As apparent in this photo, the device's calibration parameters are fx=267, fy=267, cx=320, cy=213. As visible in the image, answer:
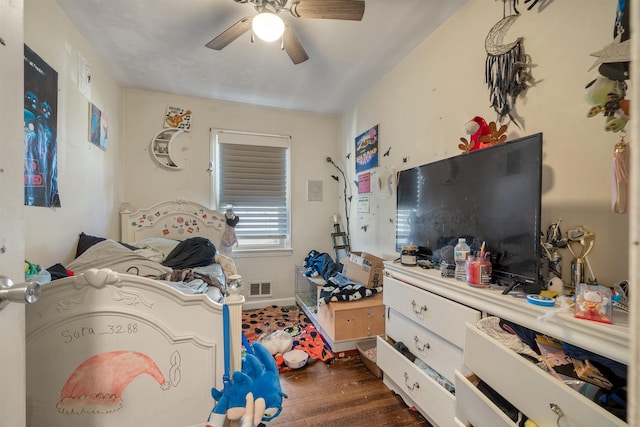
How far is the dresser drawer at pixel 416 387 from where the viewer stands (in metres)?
1.23

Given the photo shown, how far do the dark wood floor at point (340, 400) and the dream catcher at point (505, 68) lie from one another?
1729 millimetres

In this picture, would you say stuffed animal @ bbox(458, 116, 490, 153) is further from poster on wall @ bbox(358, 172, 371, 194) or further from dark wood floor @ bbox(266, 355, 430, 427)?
dark wood floor @ bbox(266, 355, 430, 427)

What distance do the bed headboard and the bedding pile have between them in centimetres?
67

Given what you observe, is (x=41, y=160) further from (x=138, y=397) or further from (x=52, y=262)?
(x=138, y=397)

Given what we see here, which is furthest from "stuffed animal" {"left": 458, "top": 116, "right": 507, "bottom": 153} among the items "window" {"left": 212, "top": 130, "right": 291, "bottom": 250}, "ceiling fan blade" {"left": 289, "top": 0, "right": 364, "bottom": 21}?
"window" {"left": 212, "top": 130, "right": 291, "bottom": 250}

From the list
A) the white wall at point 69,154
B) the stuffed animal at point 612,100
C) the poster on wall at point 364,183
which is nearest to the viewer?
the stuffed animal at point 612,100

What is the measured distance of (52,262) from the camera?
5.28 feet

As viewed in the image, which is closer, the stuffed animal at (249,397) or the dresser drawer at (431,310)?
the stuffed animal at (249,397)

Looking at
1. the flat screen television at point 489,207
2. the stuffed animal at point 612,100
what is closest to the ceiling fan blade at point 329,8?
the flat screen television at point 489,207

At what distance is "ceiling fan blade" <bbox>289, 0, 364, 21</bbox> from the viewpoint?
1354 millimetres

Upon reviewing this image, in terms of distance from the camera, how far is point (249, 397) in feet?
3.41

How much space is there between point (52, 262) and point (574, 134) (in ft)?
9.21

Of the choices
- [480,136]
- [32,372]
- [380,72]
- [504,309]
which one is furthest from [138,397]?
[380,72]

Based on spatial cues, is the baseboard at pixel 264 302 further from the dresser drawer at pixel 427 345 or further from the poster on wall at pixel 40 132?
the poster on wall at pixel 40 132
